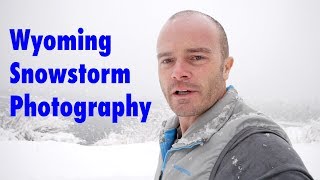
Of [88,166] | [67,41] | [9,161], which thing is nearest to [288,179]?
[88,166]

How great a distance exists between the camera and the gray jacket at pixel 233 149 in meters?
0.75

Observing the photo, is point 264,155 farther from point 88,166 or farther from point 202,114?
point 88,166

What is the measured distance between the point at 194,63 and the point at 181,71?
0.22ft

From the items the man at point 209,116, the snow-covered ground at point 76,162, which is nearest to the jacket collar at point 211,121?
the man at point 209,116

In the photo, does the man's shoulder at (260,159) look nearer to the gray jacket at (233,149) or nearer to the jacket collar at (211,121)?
the gray jacket at (233,149)

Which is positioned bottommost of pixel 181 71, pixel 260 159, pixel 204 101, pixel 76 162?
pixel 76 162

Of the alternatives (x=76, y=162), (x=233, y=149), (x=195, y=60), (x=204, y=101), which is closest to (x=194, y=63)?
(x=195, y=60)

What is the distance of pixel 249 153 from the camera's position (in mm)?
805

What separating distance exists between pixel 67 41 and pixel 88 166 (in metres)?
6.46

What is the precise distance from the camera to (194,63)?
117 cm

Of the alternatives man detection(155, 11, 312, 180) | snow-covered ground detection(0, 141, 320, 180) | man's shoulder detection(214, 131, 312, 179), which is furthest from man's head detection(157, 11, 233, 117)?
snow-covered ground detection(0, 141, 320, 180)

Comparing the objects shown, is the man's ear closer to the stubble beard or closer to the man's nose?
the stubble beard

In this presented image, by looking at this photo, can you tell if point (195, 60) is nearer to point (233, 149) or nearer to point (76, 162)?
point (233, 149)

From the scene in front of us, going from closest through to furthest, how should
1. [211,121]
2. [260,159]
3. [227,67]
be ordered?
[260,159] < [211,121] < [227,67]
